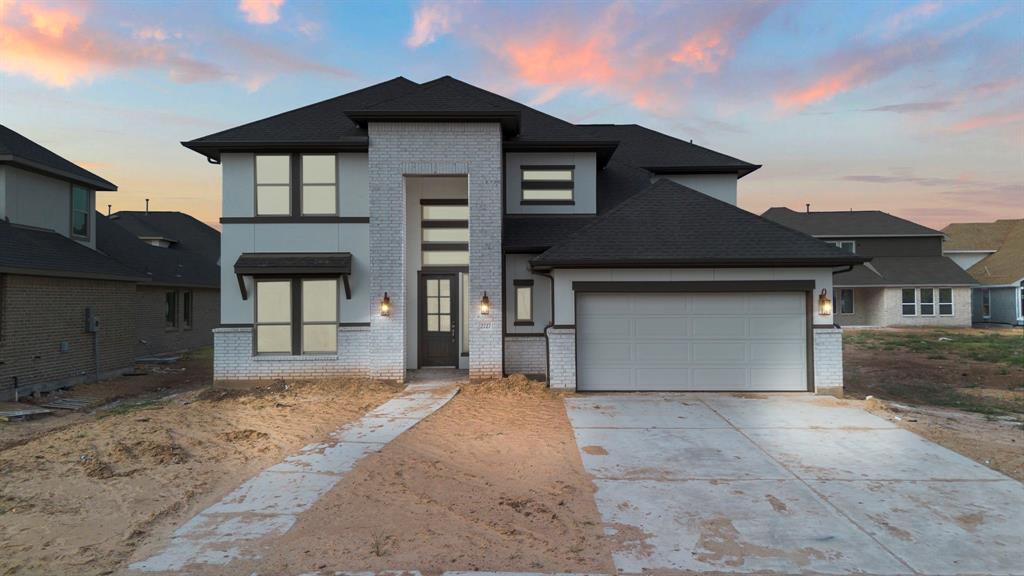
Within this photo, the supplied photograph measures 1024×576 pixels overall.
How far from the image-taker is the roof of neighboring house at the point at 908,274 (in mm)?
32688

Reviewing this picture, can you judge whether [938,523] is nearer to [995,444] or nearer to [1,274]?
[995,444]

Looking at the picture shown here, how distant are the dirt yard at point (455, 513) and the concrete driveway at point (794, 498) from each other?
1.25 feet

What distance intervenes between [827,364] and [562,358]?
5638mm

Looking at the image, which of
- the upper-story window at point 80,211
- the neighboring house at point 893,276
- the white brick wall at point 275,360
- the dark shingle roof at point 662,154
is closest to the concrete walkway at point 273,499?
the white brick wall at point 275,360

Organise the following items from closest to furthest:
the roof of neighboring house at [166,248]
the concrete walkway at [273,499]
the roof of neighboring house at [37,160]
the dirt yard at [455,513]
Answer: the dirt yard at [455,513]
the concrete walkway at [273,499]
the roof of neighboring house at [37,160]
the roof of neighboring house at [166,248]

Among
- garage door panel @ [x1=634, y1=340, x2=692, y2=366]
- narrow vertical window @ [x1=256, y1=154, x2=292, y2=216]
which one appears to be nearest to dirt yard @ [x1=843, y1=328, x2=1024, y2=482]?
garage door panel @ [x1=634, y1=340, x2=692, y2=366]

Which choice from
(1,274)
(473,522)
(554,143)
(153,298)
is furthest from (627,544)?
(153,298)

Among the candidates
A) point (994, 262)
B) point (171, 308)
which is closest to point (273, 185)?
point (171, 308)

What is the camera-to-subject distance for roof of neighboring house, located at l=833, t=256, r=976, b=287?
3269 cm

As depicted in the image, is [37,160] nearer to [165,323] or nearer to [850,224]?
[165,323]

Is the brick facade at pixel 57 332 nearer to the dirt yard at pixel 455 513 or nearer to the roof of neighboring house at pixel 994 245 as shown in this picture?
the dirt yard at pixel 455 513

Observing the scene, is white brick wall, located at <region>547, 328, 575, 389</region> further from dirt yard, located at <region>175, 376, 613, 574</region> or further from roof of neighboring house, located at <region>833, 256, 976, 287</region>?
roof of neighboring house, located at <region>833, 256, 976, 287</region>

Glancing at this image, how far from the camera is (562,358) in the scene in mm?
12023

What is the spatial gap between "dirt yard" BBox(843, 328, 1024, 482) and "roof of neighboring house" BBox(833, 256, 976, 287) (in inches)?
250
